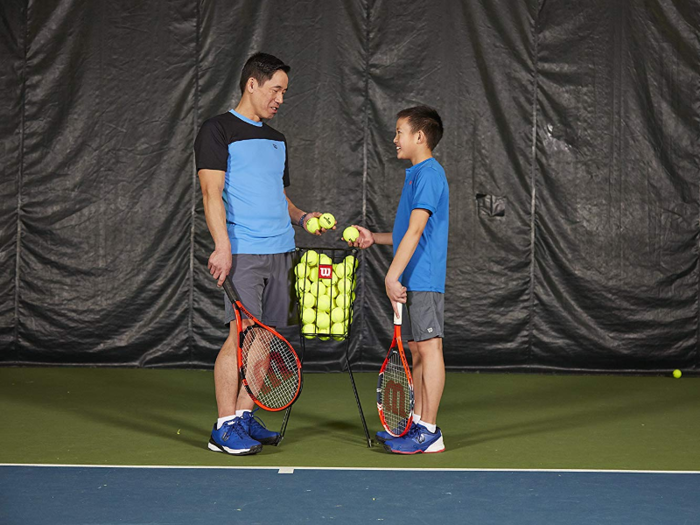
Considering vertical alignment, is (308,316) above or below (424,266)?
below

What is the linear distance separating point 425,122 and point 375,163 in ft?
7.49

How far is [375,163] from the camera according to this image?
243 inches

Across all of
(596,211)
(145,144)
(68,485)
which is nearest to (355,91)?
(145,144)

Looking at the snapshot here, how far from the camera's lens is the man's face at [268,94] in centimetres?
386

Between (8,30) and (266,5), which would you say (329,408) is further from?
(8,30)

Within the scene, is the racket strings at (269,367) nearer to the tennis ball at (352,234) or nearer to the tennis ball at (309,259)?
the tennis ball at (309,259)

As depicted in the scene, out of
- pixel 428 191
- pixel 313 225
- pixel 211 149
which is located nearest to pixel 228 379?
pixel 313 225

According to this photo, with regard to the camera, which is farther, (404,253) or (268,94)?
(268,94)

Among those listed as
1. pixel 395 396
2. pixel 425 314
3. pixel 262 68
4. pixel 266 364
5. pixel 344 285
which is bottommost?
pixel 395 396

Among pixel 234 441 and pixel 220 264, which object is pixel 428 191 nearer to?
pixel 220 264

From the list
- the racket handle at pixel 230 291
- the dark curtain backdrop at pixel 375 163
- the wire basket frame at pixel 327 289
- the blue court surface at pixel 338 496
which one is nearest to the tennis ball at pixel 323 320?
the wire basket frame at pixel 327 289

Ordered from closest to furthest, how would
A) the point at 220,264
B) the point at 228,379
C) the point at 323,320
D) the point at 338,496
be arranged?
1. the point at 338,496
2. the point at 220,264
3. the point at 228,379
4. the point at 323,320

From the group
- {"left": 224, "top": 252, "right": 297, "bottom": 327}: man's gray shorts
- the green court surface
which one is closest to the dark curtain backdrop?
the green court surface

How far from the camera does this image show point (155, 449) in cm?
387
